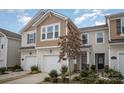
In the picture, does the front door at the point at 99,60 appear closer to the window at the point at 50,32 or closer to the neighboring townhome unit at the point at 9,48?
the window at the point at 50,32

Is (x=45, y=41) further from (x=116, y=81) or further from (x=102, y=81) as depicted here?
(x=116, y=81)

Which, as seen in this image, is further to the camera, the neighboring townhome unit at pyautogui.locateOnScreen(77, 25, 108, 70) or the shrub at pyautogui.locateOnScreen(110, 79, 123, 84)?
the neighboring townhome unit at pyautogui.locateOnScreen(77, 25, 108, 70)

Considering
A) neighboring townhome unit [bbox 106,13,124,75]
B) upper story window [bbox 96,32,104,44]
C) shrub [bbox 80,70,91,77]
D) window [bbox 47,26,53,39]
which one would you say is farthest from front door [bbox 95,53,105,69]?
window [bbox 47,26,53,39]

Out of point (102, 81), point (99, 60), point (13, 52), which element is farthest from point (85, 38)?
point (13, 52)

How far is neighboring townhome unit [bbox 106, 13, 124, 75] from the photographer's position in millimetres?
7641

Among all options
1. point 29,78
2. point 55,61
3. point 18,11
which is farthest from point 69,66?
point 18,11

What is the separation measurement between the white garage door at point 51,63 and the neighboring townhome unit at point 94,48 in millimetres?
969

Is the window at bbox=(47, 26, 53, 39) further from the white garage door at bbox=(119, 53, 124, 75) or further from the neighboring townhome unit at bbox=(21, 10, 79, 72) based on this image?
the white garage door at bbox=(119, 53, 124, 75)

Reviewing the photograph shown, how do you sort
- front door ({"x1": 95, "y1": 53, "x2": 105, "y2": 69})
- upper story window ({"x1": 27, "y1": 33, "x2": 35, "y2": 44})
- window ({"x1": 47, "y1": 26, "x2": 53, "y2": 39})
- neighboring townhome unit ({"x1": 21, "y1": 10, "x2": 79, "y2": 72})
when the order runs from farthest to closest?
upper story window ({"x1": 27, "y1": 33, "x2": 35, "y2": 44}) → window ({"x1": 47, "y1": 26, "x2": 53, "y2": 39}) → neighboring townhome unit ({"x1": 21, "y1": 10, "x2": 79, "y2": 72}) → front door ({"x1": 95, "y1": 53, "x2": 105, "y2": 69})

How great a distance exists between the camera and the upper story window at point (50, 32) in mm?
8879

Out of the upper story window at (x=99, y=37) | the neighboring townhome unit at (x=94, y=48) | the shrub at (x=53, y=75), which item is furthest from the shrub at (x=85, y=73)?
the upper story window at (x=99, y=37)
